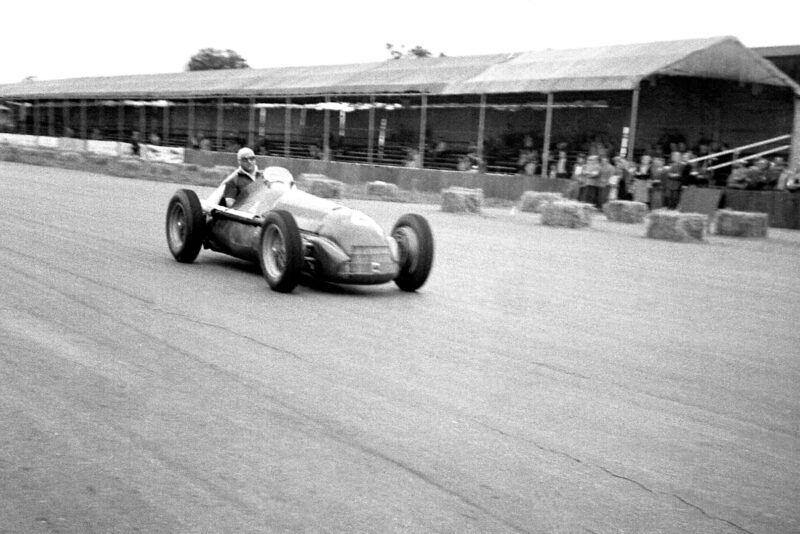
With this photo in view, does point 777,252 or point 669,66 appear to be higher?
point 669,66

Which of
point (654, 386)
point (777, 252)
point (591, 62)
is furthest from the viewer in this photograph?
point (591, 62)

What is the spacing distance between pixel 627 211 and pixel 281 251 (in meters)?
15.1

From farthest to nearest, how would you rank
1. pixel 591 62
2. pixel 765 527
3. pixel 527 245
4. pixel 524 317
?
pixel 591 62 → pixel 527 245 → pixel 524 317 → pixel 765 527

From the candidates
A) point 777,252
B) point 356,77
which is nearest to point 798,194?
point 777,252

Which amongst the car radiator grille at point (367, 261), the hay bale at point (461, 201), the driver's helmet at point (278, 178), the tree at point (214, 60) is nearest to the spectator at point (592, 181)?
the hay bale at point (461, 201)

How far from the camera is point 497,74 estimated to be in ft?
107

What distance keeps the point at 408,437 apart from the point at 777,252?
1344 centimetres

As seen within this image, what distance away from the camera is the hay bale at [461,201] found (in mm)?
22656

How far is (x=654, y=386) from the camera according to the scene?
20.1 ft

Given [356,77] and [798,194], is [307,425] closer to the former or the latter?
[798,194]

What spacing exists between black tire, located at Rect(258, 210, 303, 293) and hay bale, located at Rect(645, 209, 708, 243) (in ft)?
35.5

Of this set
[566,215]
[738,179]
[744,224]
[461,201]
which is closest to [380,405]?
[566,215]

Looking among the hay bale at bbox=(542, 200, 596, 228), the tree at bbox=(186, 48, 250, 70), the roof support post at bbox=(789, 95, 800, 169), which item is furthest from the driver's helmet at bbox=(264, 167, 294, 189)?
the tree at bbox=(186, 48, 250, 70)

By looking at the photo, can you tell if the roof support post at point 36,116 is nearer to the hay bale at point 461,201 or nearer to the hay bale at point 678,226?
the hay bale at point 461,201
